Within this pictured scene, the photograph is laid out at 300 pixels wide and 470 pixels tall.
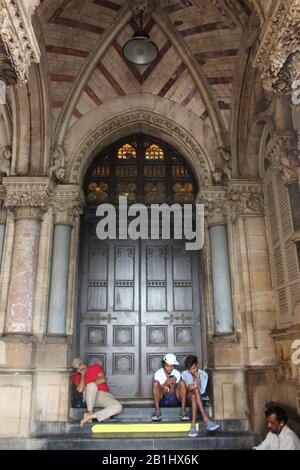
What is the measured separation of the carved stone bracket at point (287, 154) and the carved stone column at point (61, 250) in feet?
11.6

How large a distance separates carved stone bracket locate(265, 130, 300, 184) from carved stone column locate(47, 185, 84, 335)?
3533 mm

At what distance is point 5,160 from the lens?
702cm

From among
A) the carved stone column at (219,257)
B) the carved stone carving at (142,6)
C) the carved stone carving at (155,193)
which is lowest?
the carved stone column at (219,257)

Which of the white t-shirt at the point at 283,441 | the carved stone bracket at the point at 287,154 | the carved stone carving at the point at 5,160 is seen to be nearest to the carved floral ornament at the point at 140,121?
the carved stone carving at the point at 5,160

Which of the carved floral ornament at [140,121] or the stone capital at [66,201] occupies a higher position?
the carved floral ornament at [140,121]

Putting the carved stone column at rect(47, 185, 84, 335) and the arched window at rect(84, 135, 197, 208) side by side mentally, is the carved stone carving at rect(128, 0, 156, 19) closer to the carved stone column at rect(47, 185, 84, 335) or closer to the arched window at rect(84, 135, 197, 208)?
the arched window at rect(84, 135, 197, 208)

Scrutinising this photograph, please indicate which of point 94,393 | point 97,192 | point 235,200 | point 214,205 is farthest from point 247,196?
point 94,393

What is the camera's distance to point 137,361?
22.9 feet

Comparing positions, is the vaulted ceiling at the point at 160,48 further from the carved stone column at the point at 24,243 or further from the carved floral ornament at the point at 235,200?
the carved stone column at the point at 24,243

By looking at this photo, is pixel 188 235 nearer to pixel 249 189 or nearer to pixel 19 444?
pixel 249 189

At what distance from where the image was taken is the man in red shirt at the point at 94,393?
5.78 meters

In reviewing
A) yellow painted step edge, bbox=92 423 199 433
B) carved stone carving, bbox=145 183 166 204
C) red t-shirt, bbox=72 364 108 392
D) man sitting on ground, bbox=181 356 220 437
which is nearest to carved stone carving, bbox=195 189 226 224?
carved stone carving, bbox=145 183 166 204

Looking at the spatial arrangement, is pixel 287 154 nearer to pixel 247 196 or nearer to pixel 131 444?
pixel 247 196
